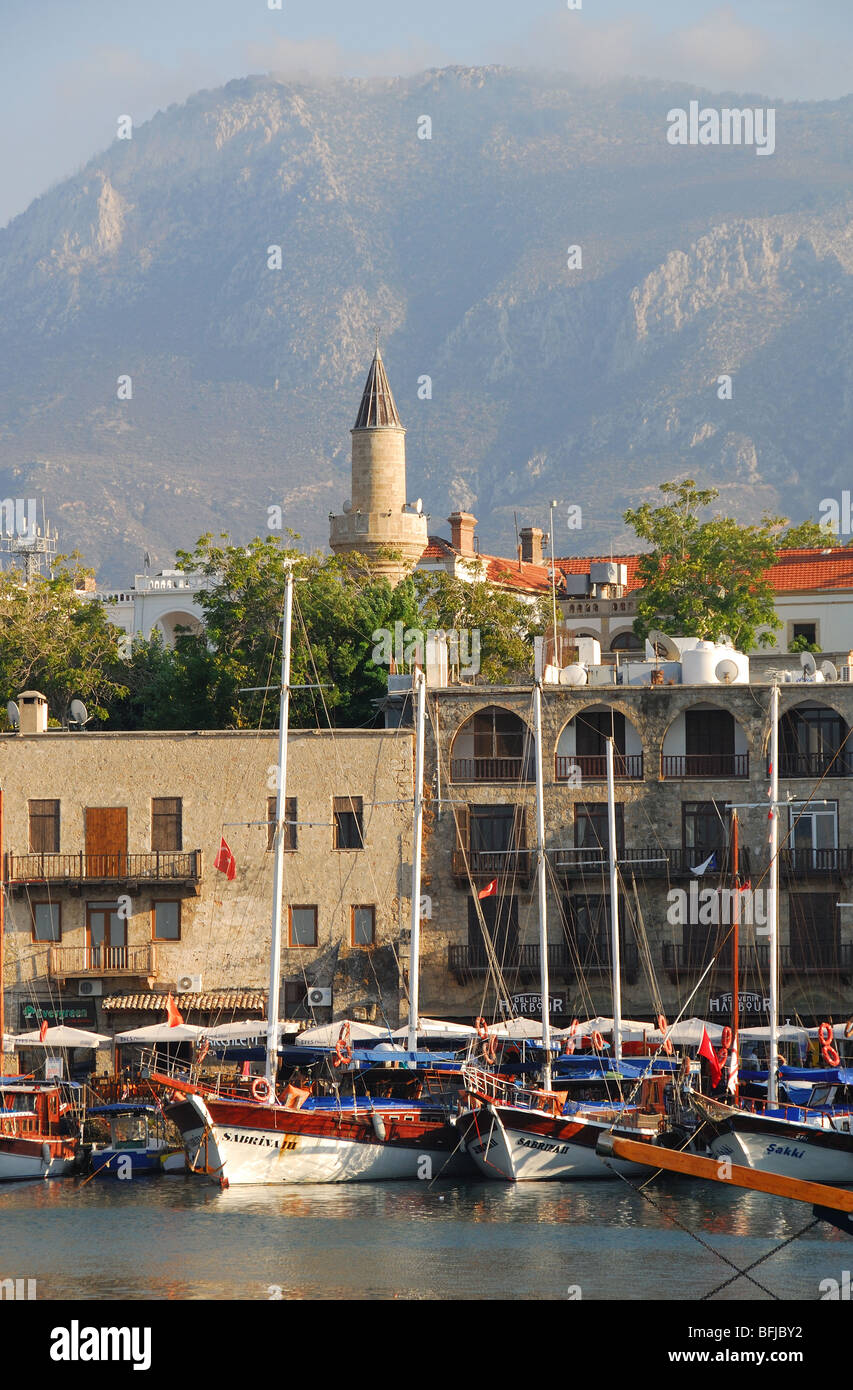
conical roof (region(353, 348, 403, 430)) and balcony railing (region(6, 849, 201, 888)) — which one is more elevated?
conical roof (region(353, 348, 403, 430))

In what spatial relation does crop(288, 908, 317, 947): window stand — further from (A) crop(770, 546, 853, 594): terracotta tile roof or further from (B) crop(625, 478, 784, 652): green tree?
(A) crop(770, 546, 853, 594): terracotta tile roof

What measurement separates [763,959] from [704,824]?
4943 mm

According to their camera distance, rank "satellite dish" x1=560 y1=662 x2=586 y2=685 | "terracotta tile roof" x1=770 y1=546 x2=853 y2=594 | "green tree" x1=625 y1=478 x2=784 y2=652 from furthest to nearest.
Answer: "terracotta tile roof" x1=770 y1=546 x2=853 y2=594 → "green tree" x1=625 y1=478 x2=784 y2=652 → "satellite dish" x1=560 y1=662 x2=586 y2=685

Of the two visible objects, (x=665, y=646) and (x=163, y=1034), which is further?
(x=665, y=646)

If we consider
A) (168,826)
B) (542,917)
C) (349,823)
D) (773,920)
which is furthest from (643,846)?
(168,826)

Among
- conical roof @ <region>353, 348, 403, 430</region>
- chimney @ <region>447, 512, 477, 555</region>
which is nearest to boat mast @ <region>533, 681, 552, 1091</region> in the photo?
conical roof @ <region>353, 348, 403, 430</region>

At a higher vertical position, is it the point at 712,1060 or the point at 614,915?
the point at 614,915

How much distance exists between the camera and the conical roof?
104938 mm

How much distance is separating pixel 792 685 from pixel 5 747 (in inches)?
1035

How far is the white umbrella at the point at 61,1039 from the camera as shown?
54394 millimetres

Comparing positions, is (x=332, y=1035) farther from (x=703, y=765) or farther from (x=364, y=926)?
(x=703, y=765)

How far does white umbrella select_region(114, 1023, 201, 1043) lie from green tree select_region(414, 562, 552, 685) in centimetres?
2366

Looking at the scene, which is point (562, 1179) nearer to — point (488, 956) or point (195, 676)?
point (488, 956)

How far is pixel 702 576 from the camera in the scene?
8706 cm
